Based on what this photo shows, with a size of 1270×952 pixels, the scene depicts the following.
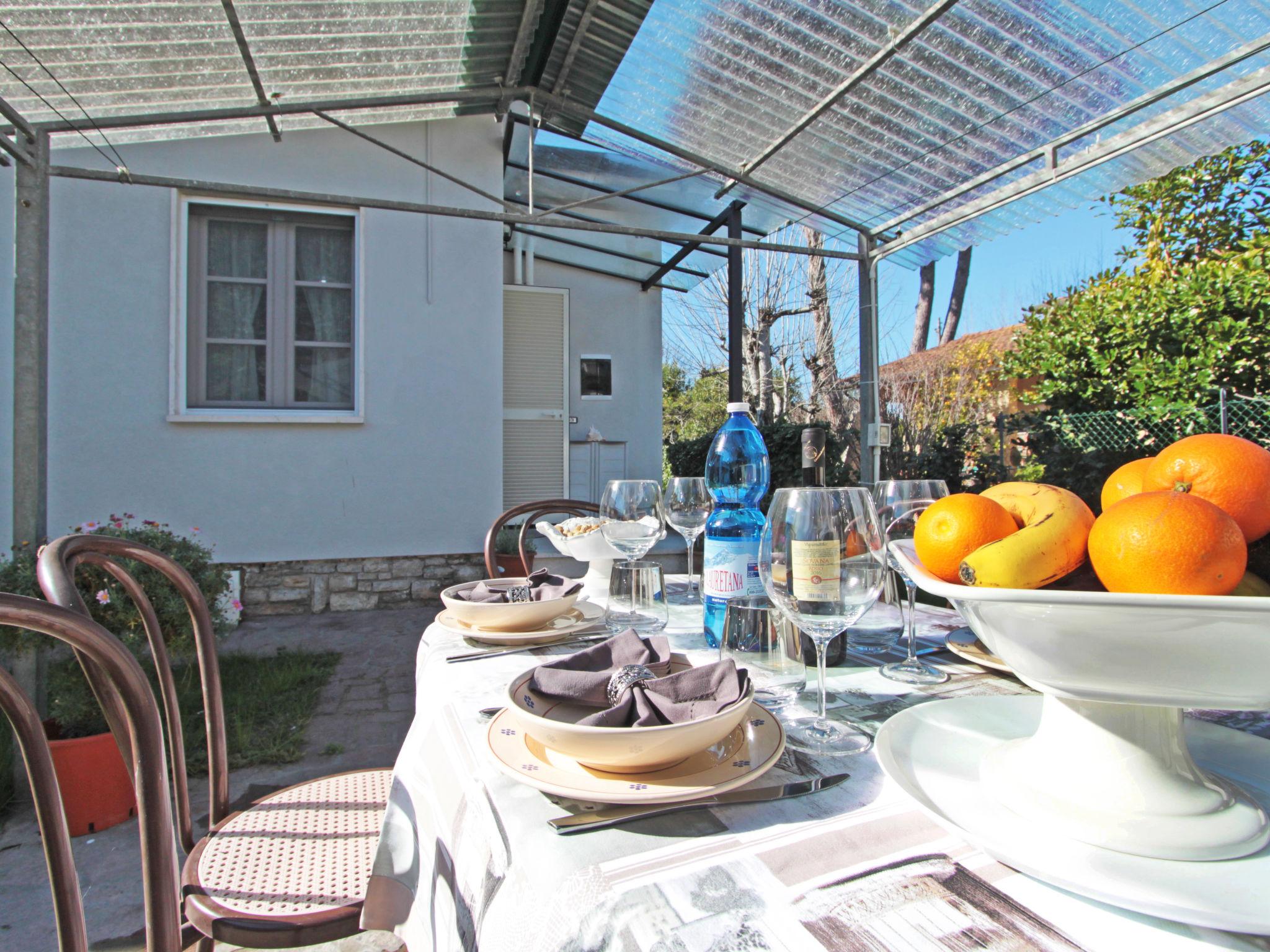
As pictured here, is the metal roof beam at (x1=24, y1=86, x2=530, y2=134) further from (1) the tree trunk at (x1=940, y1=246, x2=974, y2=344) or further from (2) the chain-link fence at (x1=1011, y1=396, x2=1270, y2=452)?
(1) the tree trunk at (x1=940, y1=246, x2=974, y2=344)

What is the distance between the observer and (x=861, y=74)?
2861 mm

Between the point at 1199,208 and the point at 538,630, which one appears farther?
the point at 1199,208

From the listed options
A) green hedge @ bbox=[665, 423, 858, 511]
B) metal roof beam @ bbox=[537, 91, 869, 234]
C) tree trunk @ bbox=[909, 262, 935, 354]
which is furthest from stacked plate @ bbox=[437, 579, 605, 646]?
tree trunk @ bbox=[909, 262, 935, 354]

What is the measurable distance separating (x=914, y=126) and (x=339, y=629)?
4103 millimetres

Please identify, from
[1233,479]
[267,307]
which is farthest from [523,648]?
[267,307]

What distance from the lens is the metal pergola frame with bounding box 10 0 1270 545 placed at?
242 centimetres

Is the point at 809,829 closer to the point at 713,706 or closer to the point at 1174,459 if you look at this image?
the point at 713,706

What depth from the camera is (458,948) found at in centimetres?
61

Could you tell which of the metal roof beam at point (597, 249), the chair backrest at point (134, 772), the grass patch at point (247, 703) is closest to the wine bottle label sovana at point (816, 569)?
the chair backrest at point (134, 772)

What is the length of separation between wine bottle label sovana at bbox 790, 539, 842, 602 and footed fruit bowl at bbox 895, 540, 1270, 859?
18cm

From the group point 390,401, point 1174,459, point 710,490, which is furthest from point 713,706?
point 390,401

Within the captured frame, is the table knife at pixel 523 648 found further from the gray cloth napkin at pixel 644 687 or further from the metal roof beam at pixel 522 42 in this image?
the metal roof beam at pixel 522 42

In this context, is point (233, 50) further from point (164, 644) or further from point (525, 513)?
point (164, 644)

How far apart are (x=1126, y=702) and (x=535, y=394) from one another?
6.07 meters
